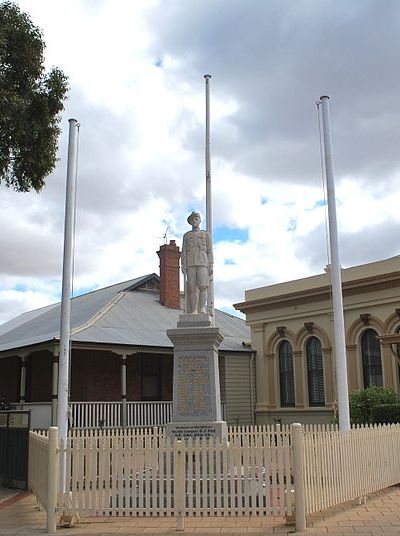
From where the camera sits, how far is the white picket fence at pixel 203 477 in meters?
8.75

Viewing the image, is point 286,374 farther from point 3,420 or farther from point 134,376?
point 3,420

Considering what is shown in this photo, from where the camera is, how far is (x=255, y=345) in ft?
81.7

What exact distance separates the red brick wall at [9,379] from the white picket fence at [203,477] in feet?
53.4

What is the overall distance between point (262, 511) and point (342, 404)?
379 cm

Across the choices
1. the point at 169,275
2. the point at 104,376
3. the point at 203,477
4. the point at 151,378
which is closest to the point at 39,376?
the point at 104,376

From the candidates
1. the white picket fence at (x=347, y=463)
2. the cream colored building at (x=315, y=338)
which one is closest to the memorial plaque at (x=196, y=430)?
the white picket fence at (x=347, y=463)

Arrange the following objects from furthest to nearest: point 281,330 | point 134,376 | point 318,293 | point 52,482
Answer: point 134,376, point 281,330, point 318,293, point 52,482

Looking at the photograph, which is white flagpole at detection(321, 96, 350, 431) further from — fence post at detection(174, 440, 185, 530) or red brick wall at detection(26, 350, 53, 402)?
red brick wall at detection(26, 350, 53, 402)

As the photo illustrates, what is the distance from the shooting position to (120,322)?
23.3m

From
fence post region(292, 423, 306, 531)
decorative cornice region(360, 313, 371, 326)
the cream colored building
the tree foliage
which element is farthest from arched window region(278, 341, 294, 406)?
fence post region(292, 423, 306, 531)

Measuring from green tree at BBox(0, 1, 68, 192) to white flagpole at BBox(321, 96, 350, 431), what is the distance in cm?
540

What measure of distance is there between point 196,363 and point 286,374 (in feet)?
42.6

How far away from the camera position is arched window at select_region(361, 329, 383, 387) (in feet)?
68.9

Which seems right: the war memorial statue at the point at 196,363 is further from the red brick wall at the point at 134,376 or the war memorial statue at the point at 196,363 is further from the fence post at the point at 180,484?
the red brick wall at the point at 134,376
